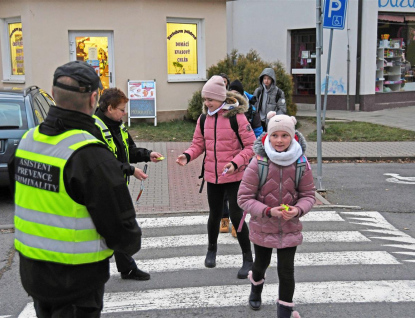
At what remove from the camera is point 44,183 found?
8.30ft

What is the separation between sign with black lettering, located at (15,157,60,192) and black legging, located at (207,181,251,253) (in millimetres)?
2638

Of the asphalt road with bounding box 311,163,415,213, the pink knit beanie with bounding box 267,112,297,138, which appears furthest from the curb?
the pink knit beanie with bounding box 267,112,297,138

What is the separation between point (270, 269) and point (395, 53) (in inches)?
666

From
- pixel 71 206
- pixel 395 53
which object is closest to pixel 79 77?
pixel 71 206

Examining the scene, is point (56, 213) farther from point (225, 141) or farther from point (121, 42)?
point (121, 42)

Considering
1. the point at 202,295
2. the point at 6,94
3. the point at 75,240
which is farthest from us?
the point at 6,94

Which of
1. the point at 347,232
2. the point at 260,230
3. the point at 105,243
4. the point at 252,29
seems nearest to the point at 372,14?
the point at 252,29

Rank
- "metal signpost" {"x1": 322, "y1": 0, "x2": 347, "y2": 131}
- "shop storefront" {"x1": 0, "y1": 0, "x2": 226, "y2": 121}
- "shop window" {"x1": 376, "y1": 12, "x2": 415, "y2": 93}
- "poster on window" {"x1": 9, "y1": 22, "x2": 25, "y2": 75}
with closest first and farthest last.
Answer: "metal signpost" {"x1": 322, "y1": 0, "x2": 347, "y2": 131} < "shop storefront" {"x1": 0, "y1": 0, "x2": 226, "y2": 121} < "poster on window" {"x1": 9, "y1": 22, "x2": 25, "y2": 75} < "shop window" {"x1": 376, "y1": 12, "x2": 415, "y2": 93}

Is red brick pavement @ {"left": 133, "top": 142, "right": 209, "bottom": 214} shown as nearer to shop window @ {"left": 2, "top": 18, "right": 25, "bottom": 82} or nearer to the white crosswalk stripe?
the white crosswalk stripe

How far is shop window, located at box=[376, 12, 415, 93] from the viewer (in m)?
19.2

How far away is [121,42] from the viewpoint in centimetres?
1488

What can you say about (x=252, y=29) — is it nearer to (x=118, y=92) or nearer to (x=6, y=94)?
(x=6, y=94)

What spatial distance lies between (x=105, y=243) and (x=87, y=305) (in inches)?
13.3

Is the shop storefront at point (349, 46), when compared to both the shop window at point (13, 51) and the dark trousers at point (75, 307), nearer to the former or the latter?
the shop window at point (13, 51)
